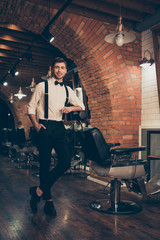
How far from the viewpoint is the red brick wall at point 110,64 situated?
4059 mm

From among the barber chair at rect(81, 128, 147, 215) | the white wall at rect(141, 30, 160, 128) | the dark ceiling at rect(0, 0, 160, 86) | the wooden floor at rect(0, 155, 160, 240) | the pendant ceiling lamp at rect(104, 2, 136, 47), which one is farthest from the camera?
the white wall at rect(141, 30, 160, 128)

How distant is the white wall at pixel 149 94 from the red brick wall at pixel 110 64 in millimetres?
92

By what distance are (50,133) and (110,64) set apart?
7.37ft

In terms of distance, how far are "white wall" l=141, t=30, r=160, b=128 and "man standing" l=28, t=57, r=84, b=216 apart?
6.47 ft

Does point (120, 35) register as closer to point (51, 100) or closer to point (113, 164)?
point (51, 100)

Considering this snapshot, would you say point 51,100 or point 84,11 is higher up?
point 84,11

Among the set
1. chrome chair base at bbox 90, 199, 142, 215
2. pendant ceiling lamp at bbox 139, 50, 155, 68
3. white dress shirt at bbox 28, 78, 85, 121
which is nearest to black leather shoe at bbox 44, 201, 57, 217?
chrome chair base at bbox 90, 199, 142, 215

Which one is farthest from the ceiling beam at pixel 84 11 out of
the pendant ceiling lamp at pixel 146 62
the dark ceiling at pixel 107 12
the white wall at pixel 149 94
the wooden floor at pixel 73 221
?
the wooden floor at pixel 73 221

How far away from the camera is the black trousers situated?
2.40 m

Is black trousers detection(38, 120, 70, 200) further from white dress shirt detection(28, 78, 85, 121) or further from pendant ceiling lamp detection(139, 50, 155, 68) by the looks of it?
pendant ceiling lamp detection(139, 50, 155, 68)

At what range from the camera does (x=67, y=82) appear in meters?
8.51

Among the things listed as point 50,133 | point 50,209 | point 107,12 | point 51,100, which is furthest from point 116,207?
point 107,12

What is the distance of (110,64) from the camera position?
416 centimetres

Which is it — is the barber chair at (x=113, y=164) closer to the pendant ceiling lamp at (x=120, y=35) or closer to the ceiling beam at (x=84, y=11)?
the pendant ceiling lamp at (x=120, y=35)
